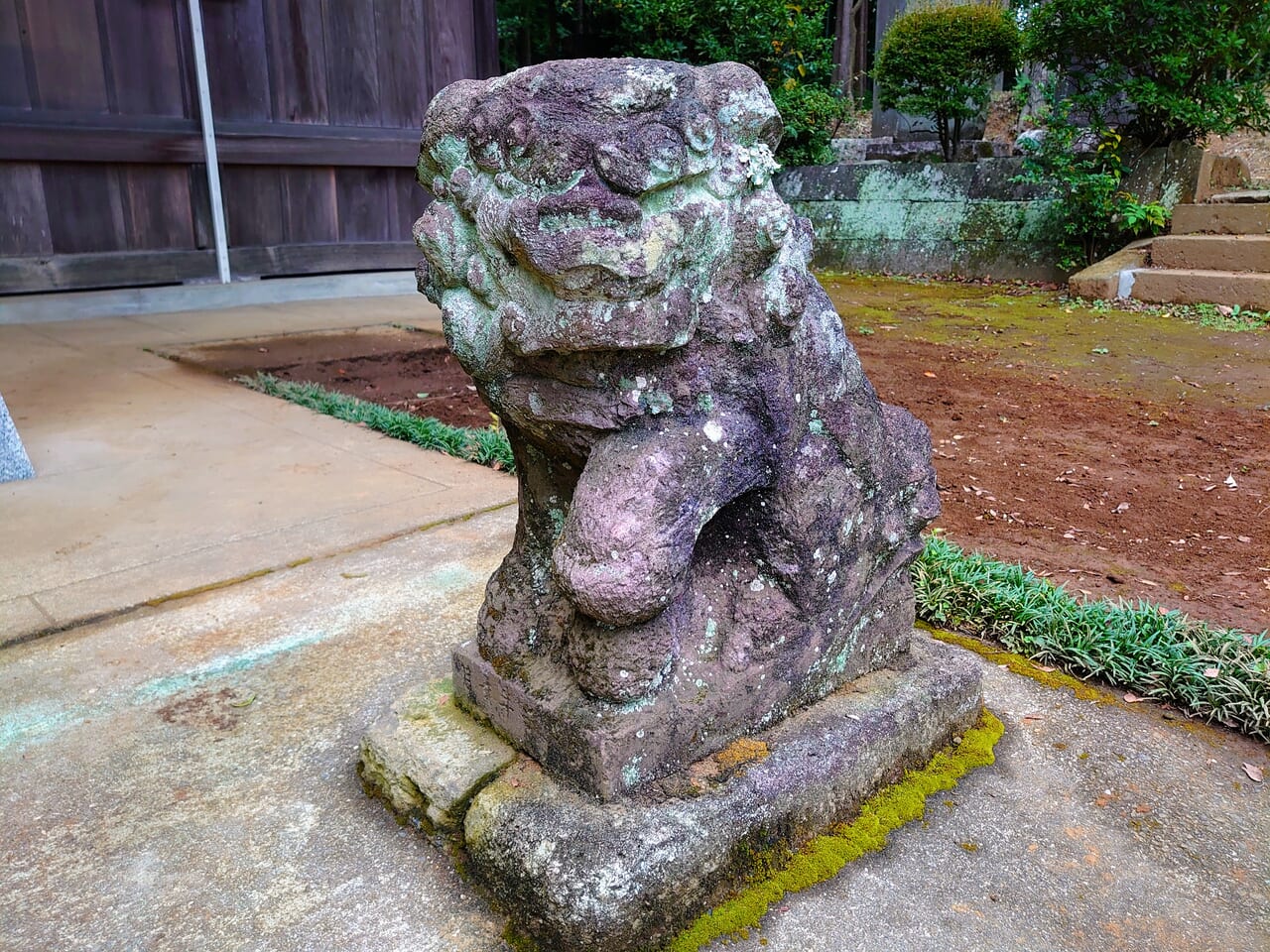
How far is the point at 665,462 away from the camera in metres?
1.36

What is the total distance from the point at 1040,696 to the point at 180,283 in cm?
669

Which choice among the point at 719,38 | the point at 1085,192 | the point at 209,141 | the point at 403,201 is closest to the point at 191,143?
the point at 209,141

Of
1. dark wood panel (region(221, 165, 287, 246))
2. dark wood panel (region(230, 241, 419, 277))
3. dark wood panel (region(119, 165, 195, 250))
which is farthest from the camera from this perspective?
dark wood panel (region(230, 241, 419, 277))

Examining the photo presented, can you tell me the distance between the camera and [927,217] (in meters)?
8.86

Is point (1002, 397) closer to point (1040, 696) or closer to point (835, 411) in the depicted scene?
point (1040, 696)

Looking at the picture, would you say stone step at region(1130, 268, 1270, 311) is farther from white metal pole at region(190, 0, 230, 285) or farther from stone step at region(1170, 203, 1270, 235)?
white metal pole at region(190, 0, 230, 285)

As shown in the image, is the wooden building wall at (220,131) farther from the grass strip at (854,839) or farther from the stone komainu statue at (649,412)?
the grass strip at (854,839)

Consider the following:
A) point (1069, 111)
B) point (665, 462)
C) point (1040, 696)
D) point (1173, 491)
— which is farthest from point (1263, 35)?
point (665, 462)

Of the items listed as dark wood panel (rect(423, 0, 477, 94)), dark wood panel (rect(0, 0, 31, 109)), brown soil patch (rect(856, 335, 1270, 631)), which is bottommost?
brown soil patch (rect(856, 335, 1270, 631))

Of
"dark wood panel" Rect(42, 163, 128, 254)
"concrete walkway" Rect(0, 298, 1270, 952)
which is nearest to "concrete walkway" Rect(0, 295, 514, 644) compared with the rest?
"concrete walkway" Rect(0, 298, 1270, 952)

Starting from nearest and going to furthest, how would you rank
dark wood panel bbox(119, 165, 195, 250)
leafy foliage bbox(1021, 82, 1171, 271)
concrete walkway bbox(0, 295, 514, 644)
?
1. concrete walkway bbox(0, 295, 514, 644)
2. dark wood panel bbox(119, 165, 195, 250)
3. leafy foliage bbox(1021, 82, 1171, 271)

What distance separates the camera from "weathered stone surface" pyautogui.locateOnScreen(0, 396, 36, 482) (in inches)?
127

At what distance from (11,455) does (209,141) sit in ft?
13.9

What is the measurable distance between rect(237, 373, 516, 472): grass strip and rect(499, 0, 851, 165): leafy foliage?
6.59 metres
